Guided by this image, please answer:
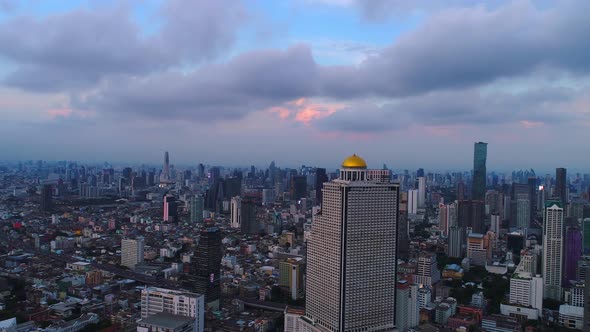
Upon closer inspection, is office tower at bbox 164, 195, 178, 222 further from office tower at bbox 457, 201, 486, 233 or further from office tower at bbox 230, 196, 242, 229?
office tower at bbox 457, 201, 486, 233

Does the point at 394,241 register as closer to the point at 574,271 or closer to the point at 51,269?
the point at 574,271

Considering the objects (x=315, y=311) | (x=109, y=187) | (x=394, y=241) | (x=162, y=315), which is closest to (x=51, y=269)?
(x=162, y=315)

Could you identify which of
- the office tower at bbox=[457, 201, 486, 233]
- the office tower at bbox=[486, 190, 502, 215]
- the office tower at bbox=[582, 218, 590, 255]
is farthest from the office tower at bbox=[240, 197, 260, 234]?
the office tower at bbox=[582, 218, 590, 255]

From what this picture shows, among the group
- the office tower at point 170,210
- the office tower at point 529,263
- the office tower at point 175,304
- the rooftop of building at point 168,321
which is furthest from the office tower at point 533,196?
the rooftop of building at point 168,321

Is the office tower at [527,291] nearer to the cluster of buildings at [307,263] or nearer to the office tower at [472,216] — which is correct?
the cluster of buildings at [307,263]

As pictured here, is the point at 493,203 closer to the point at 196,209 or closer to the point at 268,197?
the point at 268,197

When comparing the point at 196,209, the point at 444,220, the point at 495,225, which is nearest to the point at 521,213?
the point at 495,225
